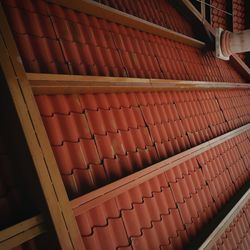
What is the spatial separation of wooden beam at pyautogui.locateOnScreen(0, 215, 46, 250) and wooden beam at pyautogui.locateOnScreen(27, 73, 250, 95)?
888mm

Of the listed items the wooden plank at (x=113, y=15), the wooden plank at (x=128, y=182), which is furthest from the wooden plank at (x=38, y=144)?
the wooden plank at (x=113, y=15)

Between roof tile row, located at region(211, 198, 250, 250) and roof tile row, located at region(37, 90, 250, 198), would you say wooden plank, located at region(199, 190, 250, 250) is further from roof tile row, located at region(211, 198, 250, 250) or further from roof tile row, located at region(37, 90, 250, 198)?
roof tile row, located at region(37, 90, 250, 198)

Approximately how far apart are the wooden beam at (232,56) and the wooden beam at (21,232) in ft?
14.0

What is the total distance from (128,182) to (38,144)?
3.12ft

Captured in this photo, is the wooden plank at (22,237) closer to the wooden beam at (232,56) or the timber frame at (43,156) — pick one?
the timber frame at (43,156)

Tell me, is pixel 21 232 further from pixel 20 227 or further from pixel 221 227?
pixel 221 227

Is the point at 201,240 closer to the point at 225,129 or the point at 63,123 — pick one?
the point at 63,123

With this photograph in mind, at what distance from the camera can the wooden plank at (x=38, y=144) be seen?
1.81m

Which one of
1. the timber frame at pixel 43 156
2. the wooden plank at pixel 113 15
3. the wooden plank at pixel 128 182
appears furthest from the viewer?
the wooden plank at pixel 113 15

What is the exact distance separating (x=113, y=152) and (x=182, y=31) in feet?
10.0

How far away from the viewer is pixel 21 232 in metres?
1.66

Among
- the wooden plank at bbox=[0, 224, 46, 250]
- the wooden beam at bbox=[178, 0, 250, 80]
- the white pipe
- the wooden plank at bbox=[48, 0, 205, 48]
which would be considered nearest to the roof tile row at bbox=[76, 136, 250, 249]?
the wooden plank at bbox=[0, 224, 46, 250]

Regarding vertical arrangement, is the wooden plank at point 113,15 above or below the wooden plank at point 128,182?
above

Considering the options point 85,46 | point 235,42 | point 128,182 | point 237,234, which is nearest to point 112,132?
point 128,182
